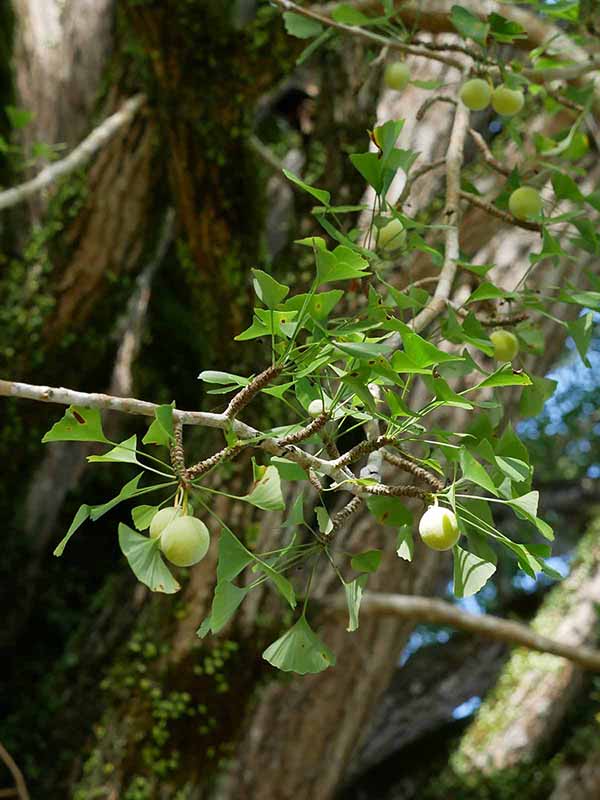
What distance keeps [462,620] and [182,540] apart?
1.22 m

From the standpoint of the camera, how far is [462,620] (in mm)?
1630

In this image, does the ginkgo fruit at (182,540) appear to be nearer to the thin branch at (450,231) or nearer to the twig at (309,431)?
the twig at (309,431)

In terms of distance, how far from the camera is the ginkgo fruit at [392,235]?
77cm

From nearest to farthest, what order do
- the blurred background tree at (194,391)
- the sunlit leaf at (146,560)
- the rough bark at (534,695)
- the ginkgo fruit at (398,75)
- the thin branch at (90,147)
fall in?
the sunlit leaf at (146,560) < the ginkgo fruit at (398,75) < the blurred background tree at (194,391) < the thin branch at (90,147) < the rough bark at (534,695)

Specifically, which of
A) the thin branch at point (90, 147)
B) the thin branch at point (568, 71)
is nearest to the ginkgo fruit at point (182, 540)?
the thin branch at point (568, 71)

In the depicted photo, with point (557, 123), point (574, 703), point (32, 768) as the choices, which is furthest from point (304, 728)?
point (557, 123)

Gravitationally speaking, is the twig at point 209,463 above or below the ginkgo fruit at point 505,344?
above

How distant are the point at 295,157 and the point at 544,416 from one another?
1953 mm

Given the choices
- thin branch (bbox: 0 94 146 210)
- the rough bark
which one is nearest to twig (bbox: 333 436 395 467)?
thin branch (bbox: 0 94 146 210)

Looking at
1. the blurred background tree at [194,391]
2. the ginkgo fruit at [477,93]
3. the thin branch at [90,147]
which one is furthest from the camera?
the thin branch at [90,147]

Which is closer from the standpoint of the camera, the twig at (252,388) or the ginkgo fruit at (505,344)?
the twig at (252,388)

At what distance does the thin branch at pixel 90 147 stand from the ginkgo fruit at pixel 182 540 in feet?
3.85

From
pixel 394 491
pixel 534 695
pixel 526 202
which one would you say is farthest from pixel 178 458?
pixel 534 695

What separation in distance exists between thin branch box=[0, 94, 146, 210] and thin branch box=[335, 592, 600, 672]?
0.94m
